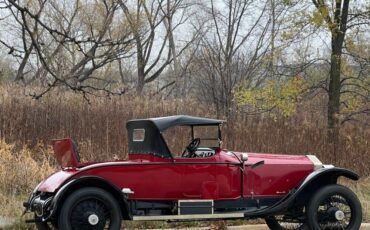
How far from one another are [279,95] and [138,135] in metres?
12.1

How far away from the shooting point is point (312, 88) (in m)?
20.2

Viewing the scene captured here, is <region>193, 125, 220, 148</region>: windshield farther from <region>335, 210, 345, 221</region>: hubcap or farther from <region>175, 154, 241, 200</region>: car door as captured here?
<region>335, 210, 345, 221</region>: hubcap

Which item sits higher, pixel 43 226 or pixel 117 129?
pixel 117 129

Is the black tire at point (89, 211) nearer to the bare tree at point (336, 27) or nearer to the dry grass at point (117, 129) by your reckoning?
the dry grass at point (117, 129)


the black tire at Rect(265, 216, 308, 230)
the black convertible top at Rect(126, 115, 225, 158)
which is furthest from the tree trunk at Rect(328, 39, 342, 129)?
the black convertible top at Rect(126, 115, 225, 158)

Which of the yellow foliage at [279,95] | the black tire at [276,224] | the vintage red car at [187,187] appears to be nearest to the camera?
the vintage red car at [187,187]

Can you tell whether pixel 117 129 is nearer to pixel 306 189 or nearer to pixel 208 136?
pixel 208 136

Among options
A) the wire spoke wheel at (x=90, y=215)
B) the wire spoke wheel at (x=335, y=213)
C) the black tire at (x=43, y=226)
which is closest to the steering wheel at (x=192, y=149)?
the wire spoke wheel at (x=90, y=215)

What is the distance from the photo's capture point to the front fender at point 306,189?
7.60 m

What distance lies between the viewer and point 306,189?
7.88 m

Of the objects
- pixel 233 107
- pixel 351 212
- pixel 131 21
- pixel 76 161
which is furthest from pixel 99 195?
pixel 131 21

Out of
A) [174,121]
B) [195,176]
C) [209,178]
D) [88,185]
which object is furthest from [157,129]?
[88,185]

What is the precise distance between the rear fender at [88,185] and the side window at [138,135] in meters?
1.05

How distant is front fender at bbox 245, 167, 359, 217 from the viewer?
24.9ft
